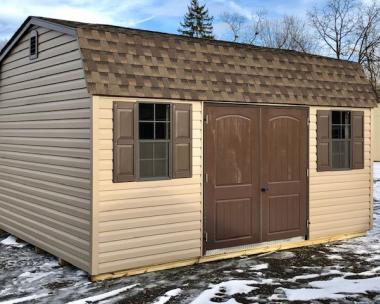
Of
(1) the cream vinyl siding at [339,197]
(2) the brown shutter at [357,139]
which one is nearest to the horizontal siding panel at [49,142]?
(1) the cream vinyl siding at [339,197]

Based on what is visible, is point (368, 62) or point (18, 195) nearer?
point (18, 195)

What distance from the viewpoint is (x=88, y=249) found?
6.30 m

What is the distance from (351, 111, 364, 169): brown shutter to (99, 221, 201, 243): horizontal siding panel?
334 centimetres

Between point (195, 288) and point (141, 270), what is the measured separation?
0.94 m

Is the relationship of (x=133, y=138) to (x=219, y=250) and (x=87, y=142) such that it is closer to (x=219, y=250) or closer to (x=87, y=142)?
(x=87, y=142)

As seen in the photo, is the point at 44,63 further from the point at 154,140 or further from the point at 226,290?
the point at 226,290

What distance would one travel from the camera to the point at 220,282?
20.4 feet

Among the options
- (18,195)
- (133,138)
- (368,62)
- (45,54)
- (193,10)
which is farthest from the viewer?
(193,10)

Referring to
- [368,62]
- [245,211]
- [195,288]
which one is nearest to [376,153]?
[368,62]

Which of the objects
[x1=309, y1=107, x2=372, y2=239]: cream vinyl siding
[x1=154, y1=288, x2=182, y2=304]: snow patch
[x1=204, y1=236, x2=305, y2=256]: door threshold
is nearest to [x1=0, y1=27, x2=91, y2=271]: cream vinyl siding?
[x1=154, y1=288, x2=182, y2=304]: snow patch

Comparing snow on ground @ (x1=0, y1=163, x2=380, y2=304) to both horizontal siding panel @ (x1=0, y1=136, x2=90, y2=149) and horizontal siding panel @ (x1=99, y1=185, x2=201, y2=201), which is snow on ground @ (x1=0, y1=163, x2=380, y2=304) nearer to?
horizontal siding panel @ (x1=99, y1=185, x2=201, y2=201)

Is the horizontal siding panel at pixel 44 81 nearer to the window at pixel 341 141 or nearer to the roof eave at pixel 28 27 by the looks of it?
the roof eave at pixel 28 27

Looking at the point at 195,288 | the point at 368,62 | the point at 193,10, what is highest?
the point at 193,10

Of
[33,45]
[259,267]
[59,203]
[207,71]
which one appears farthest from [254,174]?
[33,45]
